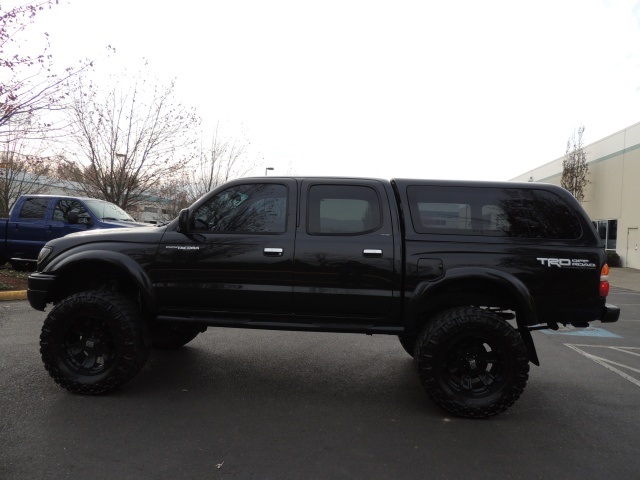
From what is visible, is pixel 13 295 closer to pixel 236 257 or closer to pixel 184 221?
pixel 184 221

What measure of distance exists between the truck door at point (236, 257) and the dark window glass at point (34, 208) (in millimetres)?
7856

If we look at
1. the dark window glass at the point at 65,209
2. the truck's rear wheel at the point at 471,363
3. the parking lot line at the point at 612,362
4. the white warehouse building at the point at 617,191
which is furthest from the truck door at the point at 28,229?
the white warehouse building at the point at 617,191

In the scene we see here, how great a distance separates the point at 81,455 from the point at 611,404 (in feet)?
14.3

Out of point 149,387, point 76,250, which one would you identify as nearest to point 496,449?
point 149,387

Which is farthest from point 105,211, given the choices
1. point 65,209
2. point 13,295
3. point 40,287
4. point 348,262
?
point 348,262

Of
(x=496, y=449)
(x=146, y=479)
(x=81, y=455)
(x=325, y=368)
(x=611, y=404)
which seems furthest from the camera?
(x=325, y=368)

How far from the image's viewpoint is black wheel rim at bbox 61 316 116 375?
4246 mm

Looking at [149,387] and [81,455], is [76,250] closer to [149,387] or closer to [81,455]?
[149,387]

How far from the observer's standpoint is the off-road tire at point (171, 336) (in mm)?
4613

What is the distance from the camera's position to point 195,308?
4277mm

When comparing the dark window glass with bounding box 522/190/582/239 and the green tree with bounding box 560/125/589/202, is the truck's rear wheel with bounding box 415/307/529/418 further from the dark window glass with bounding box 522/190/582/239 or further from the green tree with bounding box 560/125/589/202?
the green tree with bounding box 560/125/589/202

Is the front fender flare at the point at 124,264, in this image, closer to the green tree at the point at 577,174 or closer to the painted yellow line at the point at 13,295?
the painted yellow line at the point at 13,295

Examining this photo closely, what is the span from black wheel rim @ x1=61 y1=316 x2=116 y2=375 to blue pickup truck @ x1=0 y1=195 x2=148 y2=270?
6110mm

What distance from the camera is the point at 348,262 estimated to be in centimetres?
405
